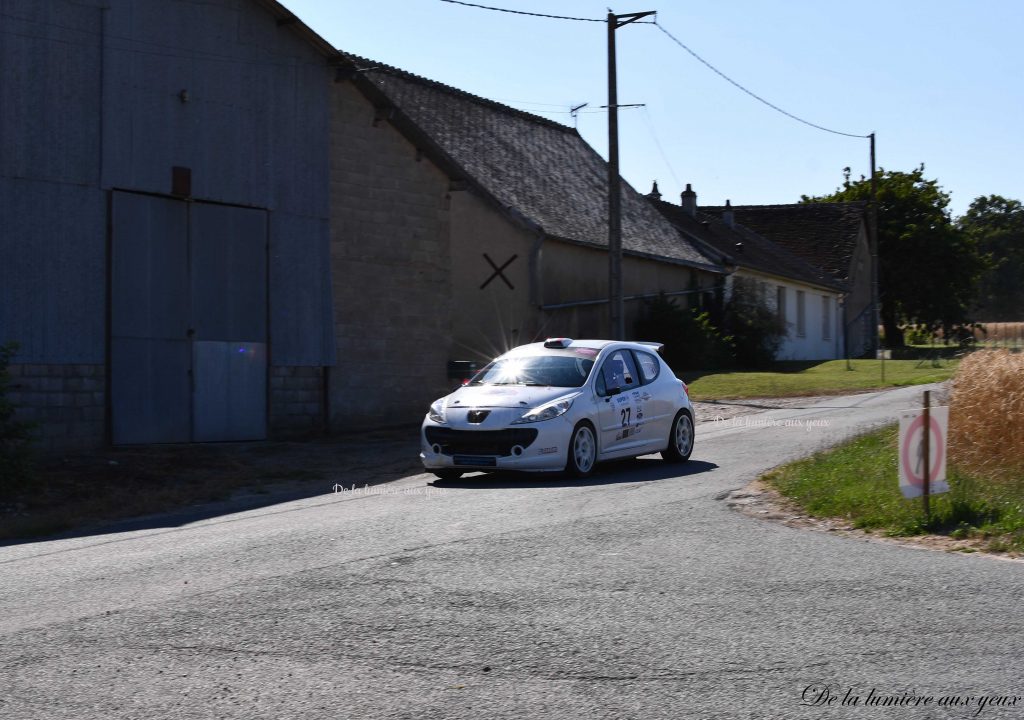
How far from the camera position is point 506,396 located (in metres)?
14.5

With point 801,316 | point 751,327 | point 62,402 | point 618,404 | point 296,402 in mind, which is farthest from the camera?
point 801,316

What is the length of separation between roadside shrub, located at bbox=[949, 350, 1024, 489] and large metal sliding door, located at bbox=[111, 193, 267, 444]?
1205cm

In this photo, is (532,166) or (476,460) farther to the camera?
(532,166)

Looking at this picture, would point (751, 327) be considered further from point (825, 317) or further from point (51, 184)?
point (51, 184)

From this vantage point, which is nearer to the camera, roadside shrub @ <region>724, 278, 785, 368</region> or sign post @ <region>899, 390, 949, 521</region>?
sign post @ <region>899, 390, 949, 521</region>

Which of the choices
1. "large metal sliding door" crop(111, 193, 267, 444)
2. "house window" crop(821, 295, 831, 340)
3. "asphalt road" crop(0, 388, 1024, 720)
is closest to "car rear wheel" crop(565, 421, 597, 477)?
"asphalt road" crop(0, 388, 1024, 720)

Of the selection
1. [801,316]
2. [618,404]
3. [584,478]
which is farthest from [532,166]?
[584,478]

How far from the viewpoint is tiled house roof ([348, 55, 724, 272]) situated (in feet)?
102

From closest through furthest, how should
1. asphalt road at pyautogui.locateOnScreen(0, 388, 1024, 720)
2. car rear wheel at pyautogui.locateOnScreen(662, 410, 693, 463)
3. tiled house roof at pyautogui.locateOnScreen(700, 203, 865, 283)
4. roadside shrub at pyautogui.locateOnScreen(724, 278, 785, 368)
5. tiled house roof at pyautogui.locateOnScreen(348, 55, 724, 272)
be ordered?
asphalt road at pyautogui.locateOnScreen(0, 388, 1024, 720), car rear wheel at pyautogui.locateOnScreen(662, 410, 693, 463), tiled house roof at pyautogui.locateOnScreen(348, 55, 724, 272), roadside shrub at pyautogui.locateOnScreen(724, 278, 785, 368), tiled house roof at pyautogui.locateOnScreen(700, 203, 865, 283)

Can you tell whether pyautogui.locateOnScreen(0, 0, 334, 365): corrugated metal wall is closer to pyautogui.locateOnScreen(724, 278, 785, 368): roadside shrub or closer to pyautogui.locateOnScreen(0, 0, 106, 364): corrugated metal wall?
pyautogui.locateOnScreen(0, 0, 106, 364): corrugated metal wall

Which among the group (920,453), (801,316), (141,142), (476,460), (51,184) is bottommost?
(476,460)

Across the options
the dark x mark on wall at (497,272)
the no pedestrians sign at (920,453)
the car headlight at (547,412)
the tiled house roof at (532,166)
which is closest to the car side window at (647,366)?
the car headlight at (547,412)

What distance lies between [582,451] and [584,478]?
0.31 m

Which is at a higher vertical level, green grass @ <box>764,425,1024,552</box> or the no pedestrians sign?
the no pedestrians sign
